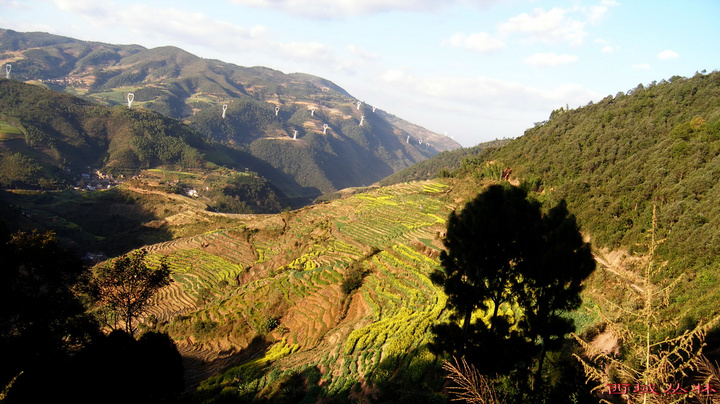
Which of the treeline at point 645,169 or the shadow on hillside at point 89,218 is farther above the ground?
the treeline at point 645,169

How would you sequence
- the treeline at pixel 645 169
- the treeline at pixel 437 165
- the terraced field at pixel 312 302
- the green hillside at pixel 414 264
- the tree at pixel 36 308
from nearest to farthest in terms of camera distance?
the tree at pixel 36 308
the green hillside at pixel 414 264
the terraced field at pixel 312 302
the treeline at pixel 645 169
the treeline at pixel 437 165

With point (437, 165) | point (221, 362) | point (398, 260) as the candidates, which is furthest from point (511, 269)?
point (437, 165)

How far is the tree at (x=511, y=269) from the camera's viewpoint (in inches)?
485

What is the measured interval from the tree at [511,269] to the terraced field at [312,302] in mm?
3600

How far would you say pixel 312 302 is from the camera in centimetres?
2678

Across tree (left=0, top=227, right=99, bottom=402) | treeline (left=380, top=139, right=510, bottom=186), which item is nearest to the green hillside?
tree (left=0, top=227, right=99, bottom=402)

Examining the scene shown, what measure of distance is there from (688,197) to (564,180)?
58.4ft

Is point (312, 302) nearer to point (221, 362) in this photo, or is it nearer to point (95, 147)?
point (221, 362)

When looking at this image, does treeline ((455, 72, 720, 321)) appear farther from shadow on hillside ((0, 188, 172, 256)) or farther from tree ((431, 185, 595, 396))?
shadow on hillside ((0, 188, 172, 256))

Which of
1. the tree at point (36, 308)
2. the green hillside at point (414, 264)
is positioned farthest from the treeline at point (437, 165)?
the tree at point (36, 308)

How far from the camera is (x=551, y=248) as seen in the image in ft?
40.4

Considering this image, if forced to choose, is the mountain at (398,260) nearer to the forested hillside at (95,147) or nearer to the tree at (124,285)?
the tree at (124,285)

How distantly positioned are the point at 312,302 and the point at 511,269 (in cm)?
1732

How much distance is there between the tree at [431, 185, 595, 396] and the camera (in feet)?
40.4
